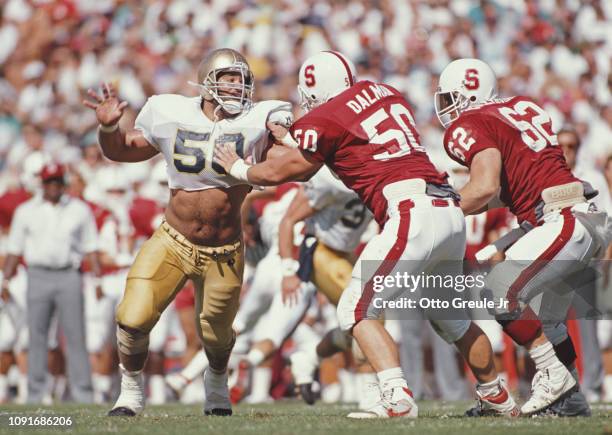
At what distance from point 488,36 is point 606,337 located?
26.2ft

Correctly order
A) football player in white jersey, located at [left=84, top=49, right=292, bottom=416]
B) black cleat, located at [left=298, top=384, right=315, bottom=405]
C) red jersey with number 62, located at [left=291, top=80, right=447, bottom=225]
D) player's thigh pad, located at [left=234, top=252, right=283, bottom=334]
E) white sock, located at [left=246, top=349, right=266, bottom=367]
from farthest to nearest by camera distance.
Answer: player's thigh pad, located at [left=234, top=252, right=283, bottom=334] → white sock, located at [left=246, top=349, right=266, bottom=367] → black cleat, located at [left=298, top=384, right=315, bottom=405] → football player in white jersey, located at [left=84, top=49, right=292, bottom=416] → red jersey with number 62, located at [left=291, top=80, right=447, bottom=225]

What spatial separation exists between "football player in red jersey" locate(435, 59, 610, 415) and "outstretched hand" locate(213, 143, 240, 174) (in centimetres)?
110

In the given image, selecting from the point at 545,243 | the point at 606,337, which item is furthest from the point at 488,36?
the point at 545,243

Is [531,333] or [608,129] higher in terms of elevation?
[608,129]

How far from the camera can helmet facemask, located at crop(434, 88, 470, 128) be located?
6691 mm

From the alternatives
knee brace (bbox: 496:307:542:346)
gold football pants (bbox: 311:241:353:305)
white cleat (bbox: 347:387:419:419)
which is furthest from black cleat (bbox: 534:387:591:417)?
gold football pants (bbox: 311:241:353:305)

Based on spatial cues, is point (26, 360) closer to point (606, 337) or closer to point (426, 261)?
point (606, 337)

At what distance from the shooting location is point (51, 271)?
10648 mm

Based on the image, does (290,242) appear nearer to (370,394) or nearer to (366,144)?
(370,394)

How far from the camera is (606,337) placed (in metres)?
9.91

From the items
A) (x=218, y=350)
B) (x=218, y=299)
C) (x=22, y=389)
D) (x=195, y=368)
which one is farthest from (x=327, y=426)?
(x=22, y=389)

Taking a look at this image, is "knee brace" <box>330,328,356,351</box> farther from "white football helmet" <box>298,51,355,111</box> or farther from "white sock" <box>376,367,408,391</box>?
"white sock" <box>376,367,408,391</box>

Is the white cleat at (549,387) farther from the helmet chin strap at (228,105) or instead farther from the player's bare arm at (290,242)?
the player's bare arm at (290,242)

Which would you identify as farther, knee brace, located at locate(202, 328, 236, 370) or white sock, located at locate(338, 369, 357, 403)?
white sock, located at locate(338, 369, 357, 403)
